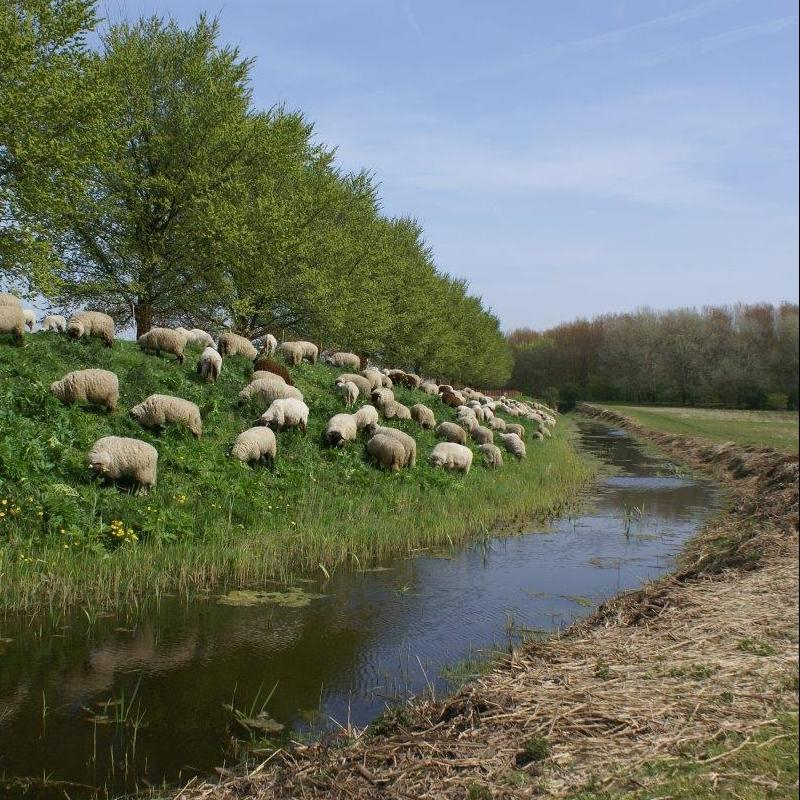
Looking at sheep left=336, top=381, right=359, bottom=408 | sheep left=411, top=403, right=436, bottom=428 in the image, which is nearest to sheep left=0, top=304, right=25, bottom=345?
sheep left=336, top=381, right=359, bottom=408

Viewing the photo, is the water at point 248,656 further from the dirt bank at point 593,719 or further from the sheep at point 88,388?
the sheep at point 88,388

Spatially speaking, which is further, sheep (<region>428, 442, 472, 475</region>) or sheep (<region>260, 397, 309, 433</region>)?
sheep (<region>428, 442, 472, 475</region>)

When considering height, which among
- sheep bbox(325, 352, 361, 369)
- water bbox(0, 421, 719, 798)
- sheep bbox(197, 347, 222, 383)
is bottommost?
water bbox(0, 421, 719, 798)

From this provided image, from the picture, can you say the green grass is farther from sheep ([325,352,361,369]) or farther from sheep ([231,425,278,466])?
sheep ([325,352,361,369])

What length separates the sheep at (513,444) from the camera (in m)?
21.9

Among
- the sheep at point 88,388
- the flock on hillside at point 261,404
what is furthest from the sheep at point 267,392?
the sheep at point 88,388

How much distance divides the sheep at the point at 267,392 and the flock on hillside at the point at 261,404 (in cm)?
2

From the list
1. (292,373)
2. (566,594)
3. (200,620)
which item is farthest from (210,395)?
(566,594)

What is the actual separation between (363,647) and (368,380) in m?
13.3

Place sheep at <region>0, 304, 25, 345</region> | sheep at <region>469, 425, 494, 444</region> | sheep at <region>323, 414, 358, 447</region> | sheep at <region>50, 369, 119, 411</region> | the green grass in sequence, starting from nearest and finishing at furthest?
sheep at <region>50, 369, 119, 411</region>
sheep at <region>0, 304, 25, 345</region>
sheep at <region>323, 414, 358, 447</region>
the green grass
sheep at <region>469, 425, 494, 444</region>

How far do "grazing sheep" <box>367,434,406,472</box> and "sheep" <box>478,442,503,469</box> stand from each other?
444 centimetres

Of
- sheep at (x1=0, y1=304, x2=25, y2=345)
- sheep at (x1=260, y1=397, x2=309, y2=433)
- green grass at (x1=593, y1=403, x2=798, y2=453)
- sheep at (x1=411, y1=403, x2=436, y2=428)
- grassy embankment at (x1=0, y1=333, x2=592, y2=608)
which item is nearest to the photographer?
grassy embankment at (x1=0, y1=333, x2=592, y2=608)

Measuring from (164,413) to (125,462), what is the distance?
2258 millimetres

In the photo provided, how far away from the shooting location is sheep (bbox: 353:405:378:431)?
16.3m
